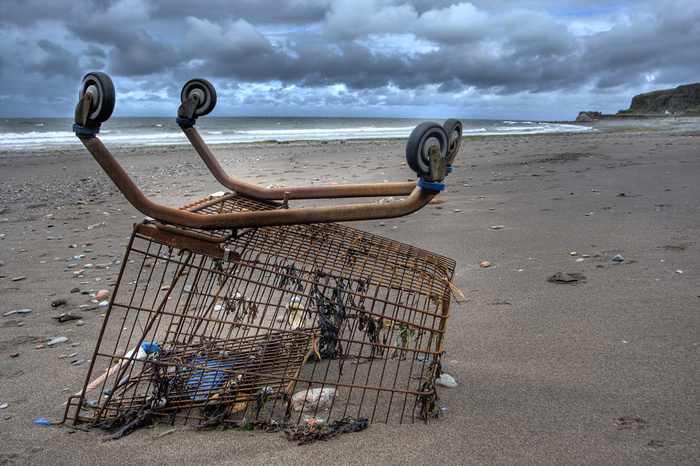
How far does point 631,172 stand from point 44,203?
978 centimetres

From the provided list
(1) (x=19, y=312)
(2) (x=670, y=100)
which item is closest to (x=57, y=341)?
(1) (x=19, y=312)

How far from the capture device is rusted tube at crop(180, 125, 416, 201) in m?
2.35

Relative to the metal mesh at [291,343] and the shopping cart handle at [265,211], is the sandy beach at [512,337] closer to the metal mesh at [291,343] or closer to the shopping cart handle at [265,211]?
the metal mesh at [291,343]

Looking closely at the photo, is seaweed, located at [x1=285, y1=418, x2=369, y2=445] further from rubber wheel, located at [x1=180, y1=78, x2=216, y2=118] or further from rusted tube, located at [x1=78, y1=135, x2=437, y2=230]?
rubber wheel, located at [x1=180, y1=78, x2=216, y2=118]

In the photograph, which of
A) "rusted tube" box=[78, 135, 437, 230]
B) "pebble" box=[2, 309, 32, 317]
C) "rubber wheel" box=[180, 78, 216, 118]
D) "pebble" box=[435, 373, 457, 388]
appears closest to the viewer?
"rusted tube" box=[78, 135, 437, 230]

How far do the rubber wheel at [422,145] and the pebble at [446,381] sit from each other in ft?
3.77

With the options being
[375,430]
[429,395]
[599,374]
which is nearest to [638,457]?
[599,374]

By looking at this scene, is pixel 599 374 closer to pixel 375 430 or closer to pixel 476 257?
pixel 375 430

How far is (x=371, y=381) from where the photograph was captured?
234 centimetres

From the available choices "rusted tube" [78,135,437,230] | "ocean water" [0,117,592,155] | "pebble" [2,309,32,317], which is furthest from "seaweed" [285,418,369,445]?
"ocean water" [0,117,592,155]

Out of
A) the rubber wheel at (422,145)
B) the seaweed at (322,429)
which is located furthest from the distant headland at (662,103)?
the seaweed at (322,429)

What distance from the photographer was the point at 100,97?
1698mm

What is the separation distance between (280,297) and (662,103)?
283 ft

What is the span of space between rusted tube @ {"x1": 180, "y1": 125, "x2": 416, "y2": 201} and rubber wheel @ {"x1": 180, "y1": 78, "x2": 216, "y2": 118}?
0.13 meters
